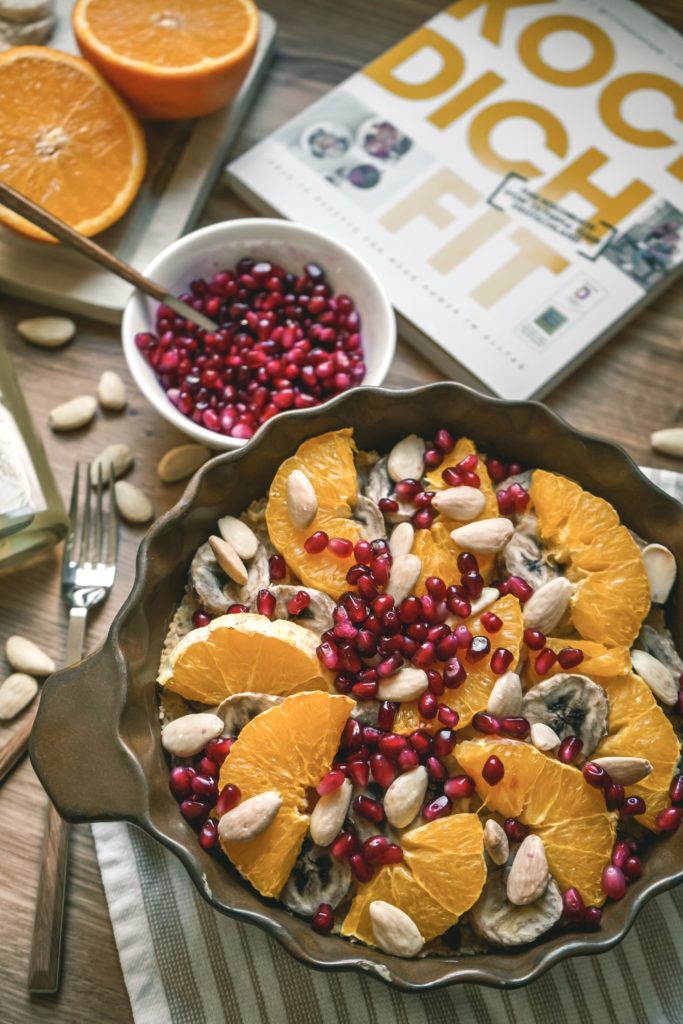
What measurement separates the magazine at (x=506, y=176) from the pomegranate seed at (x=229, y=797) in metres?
0.91

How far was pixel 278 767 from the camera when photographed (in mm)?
1346

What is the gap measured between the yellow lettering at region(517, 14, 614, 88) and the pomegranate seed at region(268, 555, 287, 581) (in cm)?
122

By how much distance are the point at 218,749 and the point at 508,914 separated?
0.45 m

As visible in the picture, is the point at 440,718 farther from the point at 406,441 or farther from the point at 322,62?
the point at 322,62

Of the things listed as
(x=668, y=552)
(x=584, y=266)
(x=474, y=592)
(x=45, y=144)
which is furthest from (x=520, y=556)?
(x=45, y=144)

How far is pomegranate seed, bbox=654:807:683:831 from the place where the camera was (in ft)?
4.65

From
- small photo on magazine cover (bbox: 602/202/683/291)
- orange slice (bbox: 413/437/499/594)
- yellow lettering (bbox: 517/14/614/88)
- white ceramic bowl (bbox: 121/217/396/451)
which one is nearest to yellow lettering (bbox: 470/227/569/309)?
small photo on magazine cover (bbox: 602/202/683/291)

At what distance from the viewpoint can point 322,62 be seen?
2.11 m

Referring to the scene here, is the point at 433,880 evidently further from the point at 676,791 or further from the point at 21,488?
the point at 21,488

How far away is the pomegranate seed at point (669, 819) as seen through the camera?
55.8 inches

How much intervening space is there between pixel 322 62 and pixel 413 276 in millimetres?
543

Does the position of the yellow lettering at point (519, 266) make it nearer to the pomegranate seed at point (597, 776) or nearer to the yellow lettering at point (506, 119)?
the yellow lettering at point (506, 119)

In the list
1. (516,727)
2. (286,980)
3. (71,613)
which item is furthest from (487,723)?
(71,613)

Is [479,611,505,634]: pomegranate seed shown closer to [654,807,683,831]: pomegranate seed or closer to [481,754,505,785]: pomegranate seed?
[481,754,505,785]: pomegranate seed
